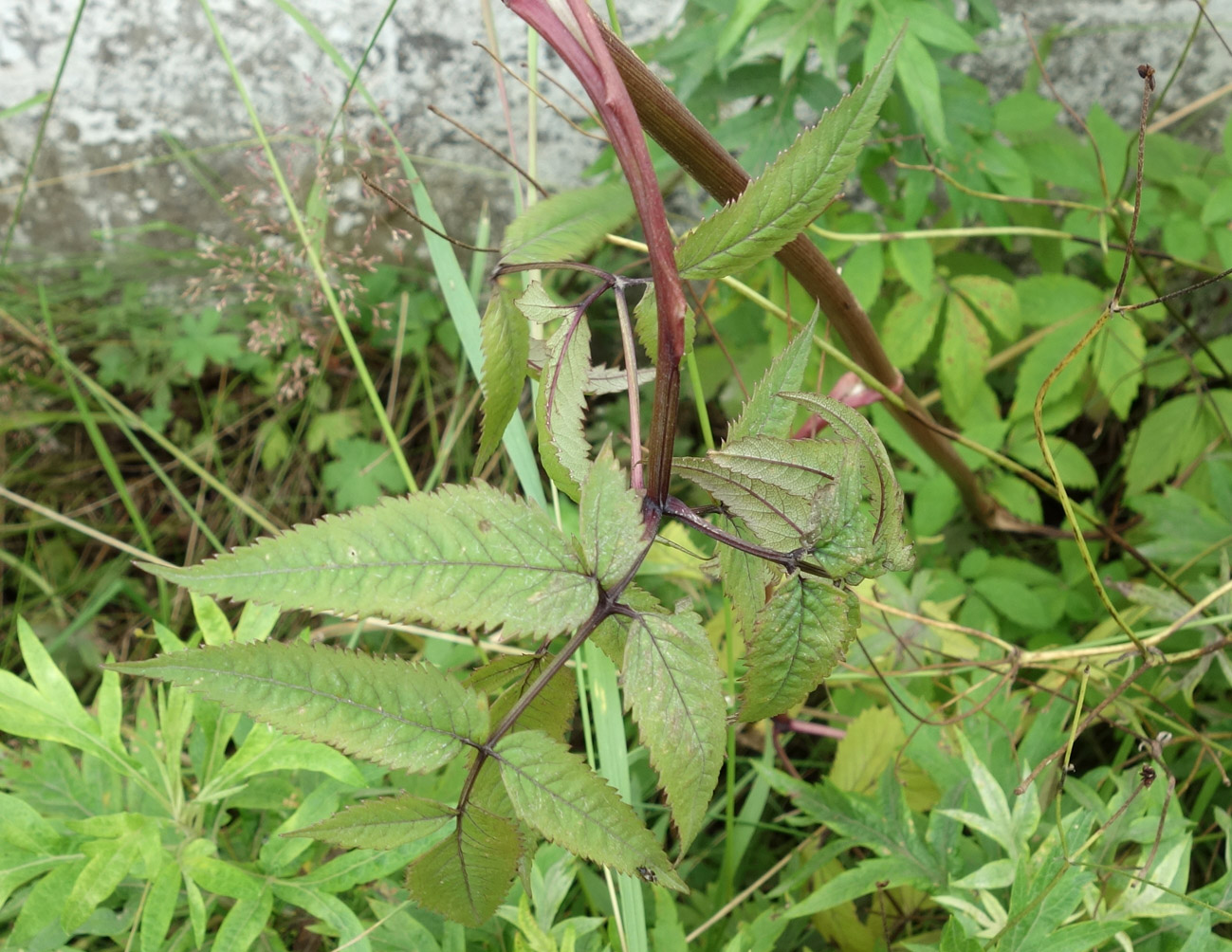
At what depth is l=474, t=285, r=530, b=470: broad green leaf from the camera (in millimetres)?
511

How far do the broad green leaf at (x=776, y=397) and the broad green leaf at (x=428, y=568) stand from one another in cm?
17

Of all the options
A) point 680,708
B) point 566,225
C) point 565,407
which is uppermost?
point 566,225

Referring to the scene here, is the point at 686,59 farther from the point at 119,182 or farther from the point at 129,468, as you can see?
the point at 129,468

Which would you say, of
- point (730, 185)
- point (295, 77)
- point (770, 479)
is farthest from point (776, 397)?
point (295, 77)

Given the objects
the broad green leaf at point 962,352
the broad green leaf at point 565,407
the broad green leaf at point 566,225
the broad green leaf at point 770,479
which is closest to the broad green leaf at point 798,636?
the broad green leaf at point 770,479

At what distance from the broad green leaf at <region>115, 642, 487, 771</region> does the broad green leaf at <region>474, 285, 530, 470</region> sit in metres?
0.13

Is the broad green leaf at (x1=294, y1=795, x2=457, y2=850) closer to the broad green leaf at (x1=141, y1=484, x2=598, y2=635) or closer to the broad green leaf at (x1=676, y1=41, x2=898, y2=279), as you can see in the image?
the broad green leaf at (x1=141, y1=484, x2=598, y2=635)

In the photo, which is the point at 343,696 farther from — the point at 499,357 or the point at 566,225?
the point at 566,225

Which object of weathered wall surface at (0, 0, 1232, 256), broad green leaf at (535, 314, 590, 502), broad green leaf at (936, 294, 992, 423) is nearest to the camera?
broad green leaf at (535, 314, 590, 502)

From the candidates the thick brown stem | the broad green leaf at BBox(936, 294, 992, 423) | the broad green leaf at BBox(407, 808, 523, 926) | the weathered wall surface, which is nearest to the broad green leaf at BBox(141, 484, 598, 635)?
the broad green leaf at BBox(407, 808, 523, 926)

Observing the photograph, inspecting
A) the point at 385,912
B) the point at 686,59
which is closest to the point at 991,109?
the point at 686,59

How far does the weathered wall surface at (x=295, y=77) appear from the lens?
1.63 meters

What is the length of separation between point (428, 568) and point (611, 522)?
3.6 inches

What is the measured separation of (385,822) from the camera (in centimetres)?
49
